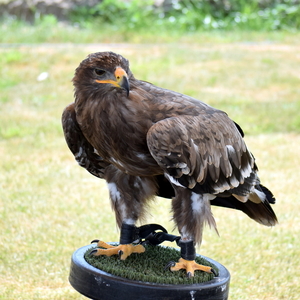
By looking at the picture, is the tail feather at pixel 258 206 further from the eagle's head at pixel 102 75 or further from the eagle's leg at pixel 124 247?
the eagle's head at pixel 102 75

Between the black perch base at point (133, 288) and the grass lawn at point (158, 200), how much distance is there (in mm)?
1322

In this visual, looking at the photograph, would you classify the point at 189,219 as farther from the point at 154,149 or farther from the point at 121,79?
the point at 121,79

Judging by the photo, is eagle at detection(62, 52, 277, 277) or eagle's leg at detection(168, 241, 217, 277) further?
eagle's leg at detection(168, 241, 217, 277)

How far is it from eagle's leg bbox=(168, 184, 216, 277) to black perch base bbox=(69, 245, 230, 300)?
154 millimetres

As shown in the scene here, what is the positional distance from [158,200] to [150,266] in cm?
344

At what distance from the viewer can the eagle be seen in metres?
3.04

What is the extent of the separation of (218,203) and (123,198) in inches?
26.6

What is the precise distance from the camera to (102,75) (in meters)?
3.01

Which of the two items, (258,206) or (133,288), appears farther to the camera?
(258,206)

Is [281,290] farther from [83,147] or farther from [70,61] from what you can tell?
[70,61]

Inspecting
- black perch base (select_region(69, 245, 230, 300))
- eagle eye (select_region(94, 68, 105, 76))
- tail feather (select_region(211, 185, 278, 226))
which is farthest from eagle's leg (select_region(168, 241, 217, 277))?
eagle eye (select_region(94, 68, 105, 76))

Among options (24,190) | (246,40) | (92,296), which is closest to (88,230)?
(24,190)

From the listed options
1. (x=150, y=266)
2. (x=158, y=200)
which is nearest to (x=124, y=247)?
(x=150, y=266)

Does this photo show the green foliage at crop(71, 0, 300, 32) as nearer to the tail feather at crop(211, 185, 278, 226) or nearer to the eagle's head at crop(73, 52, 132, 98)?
the tail feather at crop(211, 185, 278, 226)
